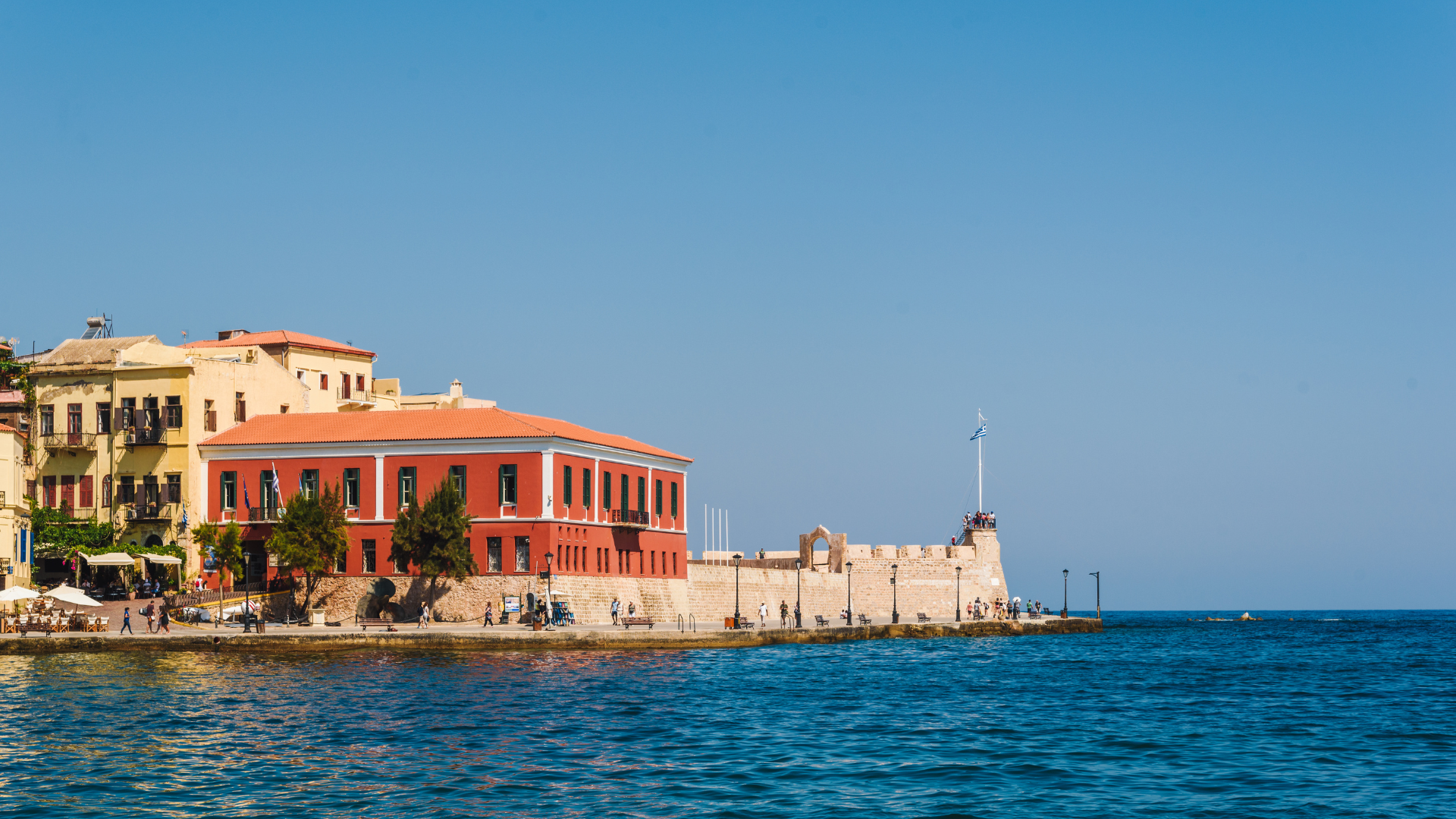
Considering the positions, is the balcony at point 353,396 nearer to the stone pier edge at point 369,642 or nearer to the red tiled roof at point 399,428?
the red tiled roof at point 399,428

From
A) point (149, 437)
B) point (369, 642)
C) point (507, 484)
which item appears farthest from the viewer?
point (149, 437)

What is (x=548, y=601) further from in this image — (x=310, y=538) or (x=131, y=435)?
(x=131, y=435)

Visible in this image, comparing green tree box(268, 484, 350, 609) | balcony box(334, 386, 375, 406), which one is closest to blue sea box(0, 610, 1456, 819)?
green tree box(268, 484, 350, 609)

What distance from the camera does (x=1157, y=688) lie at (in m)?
46.2

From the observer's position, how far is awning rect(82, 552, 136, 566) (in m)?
60.1

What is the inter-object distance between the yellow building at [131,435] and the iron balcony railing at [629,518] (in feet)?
55.5

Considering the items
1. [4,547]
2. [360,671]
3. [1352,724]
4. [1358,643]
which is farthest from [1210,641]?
[4,547]

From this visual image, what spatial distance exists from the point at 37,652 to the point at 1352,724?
38852 millimetres

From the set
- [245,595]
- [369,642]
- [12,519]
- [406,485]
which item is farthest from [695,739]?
[12,519]

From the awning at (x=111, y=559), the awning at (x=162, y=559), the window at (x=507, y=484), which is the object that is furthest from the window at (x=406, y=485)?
the awning at (x=111, y=559)

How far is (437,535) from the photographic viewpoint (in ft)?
189

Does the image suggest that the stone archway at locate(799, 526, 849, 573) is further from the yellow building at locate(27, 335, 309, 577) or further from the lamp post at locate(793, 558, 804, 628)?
the yellow building at locate(27, 335, 309, 577)

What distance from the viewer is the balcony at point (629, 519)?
213 ft

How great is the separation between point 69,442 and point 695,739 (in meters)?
43.5
